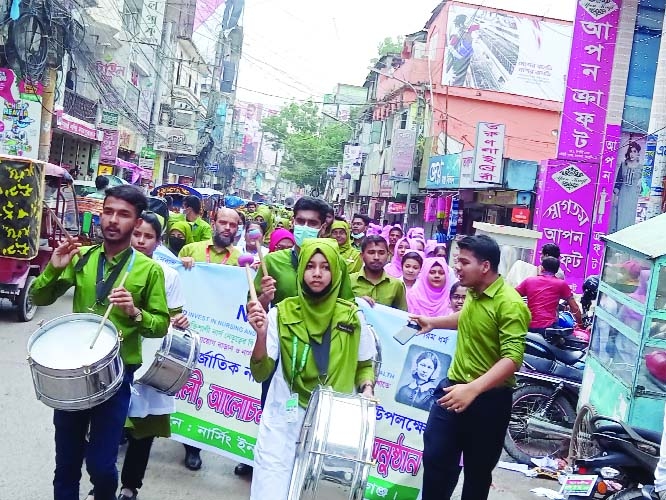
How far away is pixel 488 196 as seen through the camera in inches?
866

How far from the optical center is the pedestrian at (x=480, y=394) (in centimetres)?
405

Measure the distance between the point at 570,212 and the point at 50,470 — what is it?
12.5 meters

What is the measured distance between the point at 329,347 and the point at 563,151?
505 inches

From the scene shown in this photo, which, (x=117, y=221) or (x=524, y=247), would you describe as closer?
(x=117, y=221)

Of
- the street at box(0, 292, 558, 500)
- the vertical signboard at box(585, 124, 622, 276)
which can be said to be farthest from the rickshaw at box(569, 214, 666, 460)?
the vertical signboard at box(585, 124, 622, 276)

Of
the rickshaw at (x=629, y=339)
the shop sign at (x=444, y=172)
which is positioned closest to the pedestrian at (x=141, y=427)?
the rickshaw at (x=629, y=339)

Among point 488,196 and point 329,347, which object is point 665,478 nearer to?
point 329,347

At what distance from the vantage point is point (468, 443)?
13.6 feet

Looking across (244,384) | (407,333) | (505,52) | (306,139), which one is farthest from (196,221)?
(306,139)

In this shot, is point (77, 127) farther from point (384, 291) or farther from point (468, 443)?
point (468, 443)

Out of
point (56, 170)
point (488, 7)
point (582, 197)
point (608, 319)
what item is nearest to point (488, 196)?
point (582, 197)

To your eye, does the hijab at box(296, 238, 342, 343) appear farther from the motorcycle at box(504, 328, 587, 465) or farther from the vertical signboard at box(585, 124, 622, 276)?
the vertical signboard at box(585, 124, 622, 276)

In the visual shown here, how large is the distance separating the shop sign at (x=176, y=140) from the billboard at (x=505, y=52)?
69.0 feet

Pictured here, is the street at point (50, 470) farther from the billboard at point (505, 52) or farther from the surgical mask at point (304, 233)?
the billboard at point (505, 52)
